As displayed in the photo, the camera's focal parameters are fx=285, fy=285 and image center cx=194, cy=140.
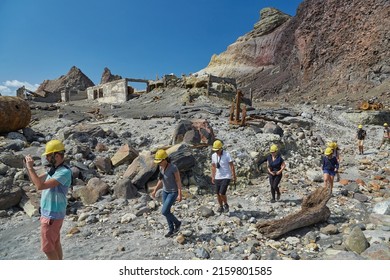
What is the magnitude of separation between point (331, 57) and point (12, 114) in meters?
32.2

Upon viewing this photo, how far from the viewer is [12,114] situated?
10.9 metres

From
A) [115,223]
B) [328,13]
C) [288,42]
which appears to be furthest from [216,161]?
[288,42]

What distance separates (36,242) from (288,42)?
172 ft

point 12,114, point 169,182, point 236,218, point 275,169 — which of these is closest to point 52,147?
point 169,182

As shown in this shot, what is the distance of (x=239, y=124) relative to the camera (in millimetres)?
11539

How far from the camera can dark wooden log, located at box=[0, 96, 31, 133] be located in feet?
35.0

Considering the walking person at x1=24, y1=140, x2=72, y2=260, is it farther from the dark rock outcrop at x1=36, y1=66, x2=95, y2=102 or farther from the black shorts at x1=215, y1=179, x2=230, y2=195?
the dark rock outcrop at x1=36, y1=66, x2=95, y2=102

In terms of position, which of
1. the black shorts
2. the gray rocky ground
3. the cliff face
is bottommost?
the gray rocky ground

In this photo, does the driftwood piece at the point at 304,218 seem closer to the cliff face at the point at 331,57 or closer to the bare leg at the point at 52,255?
the bare leg at the point at 52,255

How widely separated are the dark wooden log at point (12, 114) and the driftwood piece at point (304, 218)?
34.0 feet

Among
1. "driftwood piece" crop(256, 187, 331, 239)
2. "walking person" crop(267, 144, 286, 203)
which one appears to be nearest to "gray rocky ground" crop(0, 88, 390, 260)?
"driftwood piece" crop(256, 187, 331, 239)

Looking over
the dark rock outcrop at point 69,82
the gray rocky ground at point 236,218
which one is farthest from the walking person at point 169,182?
the dark rock outcrop at point 69,82

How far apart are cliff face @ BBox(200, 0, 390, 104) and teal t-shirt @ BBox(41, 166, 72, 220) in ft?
85.1

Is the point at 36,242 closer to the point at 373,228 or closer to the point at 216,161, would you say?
the point at 216,161
